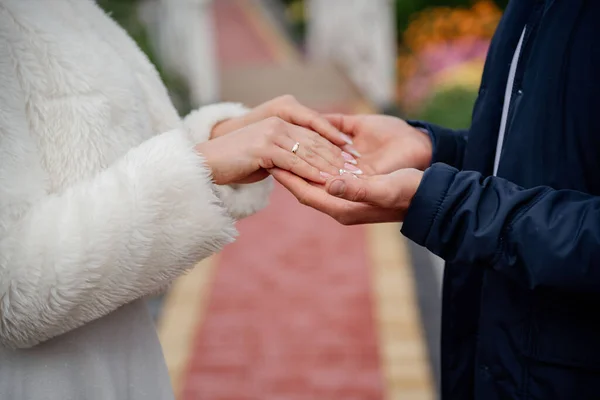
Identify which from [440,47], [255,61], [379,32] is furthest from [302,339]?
[255,61]

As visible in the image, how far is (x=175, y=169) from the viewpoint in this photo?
3.88ft

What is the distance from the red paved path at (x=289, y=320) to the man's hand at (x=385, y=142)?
5.56ft

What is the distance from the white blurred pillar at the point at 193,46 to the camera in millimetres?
7324

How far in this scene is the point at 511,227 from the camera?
1.19m

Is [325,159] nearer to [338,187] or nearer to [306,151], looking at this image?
[306,151]

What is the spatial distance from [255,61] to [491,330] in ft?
38.9

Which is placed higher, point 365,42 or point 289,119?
point 289,119

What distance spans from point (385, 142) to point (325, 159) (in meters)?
0.28

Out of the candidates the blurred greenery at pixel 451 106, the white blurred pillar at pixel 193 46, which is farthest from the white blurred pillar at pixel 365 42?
the blurred greenery at pixel 451 106

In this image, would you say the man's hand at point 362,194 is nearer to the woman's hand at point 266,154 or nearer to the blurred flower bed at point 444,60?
the woman's hand at point 266,154

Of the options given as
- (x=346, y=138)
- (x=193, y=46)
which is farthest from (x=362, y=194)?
(x=193, y=46)

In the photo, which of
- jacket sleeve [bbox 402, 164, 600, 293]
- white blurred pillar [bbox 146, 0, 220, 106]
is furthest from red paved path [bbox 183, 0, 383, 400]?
white blurred pillar [bbox 146, 0, 220, 106]

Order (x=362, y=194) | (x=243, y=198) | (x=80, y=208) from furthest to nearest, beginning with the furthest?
(x=243, y=198), (x=362, y=194), (x=80, y=208)

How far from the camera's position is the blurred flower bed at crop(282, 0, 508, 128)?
557 centimetres
